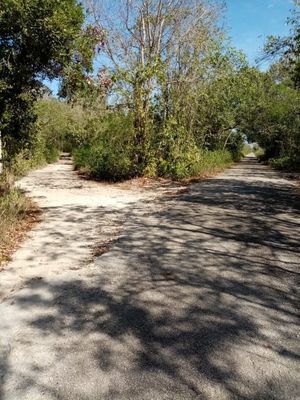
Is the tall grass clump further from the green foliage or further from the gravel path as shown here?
the gravel path

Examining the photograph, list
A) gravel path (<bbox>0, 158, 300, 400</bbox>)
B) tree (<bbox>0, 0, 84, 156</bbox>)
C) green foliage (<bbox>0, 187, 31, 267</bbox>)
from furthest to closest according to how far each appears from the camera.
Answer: tree (<bbox>0, 0, 84, 156</bbox>) → green foliage (<bbox>0, 187, 31, 267</bbox>) → gravel path (<bbox>0, 158, 300, 400</bbox>)

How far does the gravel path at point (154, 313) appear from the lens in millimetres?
2957

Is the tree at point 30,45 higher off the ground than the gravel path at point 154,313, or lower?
higher

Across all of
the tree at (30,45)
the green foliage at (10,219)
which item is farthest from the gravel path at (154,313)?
the tree at (30,45)

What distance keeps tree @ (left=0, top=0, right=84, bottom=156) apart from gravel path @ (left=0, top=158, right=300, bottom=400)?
3742mm

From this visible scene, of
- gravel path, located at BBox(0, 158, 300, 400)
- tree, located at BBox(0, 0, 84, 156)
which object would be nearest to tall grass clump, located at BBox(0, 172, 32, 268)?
gravel path, located at BBox(0, 158, 300, 400)

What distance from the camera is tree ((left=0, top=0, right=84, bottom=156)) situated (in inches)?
312

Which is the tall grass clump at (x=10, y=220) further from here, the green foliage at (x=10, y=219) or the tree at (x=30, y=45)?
the tree at (x=30, y=45)

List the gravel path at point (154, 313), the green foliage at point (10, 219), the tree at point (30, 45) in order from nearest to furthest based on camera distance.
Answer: the gravel path at point (154, 313) → the green foliage at point (10, 219) → the tree at point (30, 45)

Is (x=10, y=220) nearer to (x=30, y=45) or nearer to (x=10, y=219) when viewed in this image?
(x=10, y=219)

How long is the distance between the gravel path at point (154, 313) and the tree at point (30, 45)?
3.74m

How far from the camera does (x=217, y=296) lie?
4.45 metres

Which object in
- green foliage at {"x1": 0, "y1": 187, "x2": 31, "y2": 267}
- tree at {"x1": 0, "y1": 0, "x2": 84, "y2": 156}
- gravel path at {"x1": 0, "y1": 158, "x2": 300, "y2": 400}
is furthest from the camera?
tree at {"x1": 0, "y1": 0, "x2": 84, "y2": 156}

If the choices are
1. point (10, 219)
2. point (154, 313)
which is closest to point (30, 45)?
point (10, 219)
